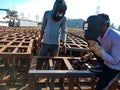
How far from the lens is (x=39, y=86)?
5.10m

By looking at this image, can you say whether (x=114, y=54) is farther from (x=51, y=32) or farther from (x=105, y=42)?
(x=51, y=32)

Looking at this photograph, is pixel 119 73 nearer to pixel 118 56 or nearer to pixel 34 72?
pixel 118 56

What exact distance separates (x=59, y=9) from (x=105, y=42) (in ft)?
7.08

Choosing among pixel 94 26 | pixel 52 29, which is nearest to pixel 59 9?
pixel 52 29

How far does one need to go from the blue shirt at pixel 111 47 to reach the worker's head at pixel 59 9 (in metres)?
2.03

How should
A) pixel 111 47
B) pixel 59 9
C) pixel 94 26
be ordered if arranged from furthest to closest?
pixel 59 9, pixel 111 47, pixel 94 26

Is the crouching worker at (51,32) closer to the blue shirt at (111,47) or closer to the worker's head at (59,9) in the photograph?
the worker's head at (59,9)

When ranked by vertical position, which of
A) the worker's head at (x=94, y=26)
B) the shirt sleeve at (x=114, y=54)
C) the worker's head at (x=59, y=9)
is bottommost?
the shirt sleeve at (x=114, y=54)

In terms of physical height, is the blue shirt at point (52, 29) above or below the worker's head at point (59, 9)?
below

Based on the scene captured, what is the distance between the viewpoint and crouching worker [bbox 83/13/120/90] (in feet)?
8.55

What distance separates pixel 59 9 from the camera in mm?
4758

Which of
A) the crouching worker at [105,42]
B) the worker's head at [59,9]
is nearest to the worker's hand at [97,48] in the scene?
the crouching worker at [105,42]

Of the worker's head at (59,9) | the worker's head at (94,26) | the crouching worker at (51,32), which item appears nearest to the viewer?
the worker's head at (94,26)

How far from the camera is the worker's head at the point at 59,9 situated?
15.5 feet
